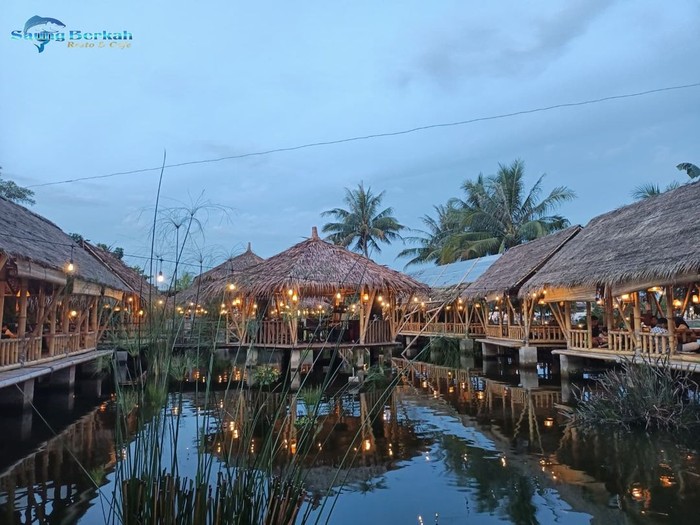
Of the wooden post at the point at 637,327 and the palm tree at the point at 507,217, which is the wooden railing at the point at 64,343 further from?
the palm tree at the point at 507,217

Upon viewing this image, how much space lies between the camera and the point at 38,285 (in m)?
12.2

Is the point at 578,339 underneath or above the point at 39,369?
above

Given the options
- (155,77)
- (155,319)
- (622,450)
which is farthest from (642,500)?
(155,77)

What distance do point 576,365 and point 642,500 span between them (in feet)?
30.3

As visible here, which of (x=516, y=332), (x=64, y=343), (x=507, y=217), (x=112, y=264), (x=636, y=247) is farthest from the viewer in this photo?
(x=507, y=217)

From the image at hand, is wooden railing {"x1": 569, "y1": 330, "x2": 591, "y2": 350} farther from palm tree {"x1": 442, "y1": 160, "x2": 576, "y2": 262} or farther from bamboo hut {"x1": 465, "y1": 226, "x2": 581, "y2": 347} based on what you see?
palm tree {"x1": 442, "y1": 160, "x2": 576, "y2": 262}

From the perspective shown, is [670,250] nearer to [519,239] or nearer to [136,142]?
[136,142]

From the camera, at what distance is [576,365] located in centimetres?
1377

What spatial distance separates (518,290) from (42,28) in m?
15.1

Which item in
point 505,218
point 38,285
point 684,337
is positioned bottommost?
point 684,337

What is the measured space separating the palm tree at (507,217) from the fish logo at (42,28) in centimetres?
2038

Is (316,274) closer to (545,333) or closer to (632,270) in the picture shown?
(632,270)

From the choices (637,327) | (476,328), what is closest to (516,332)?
(476,328)

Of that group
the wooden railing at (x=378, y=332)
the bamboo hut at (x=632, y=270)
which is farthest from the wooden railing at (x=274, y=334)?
the bamboo hut at (x=632, y=270)
